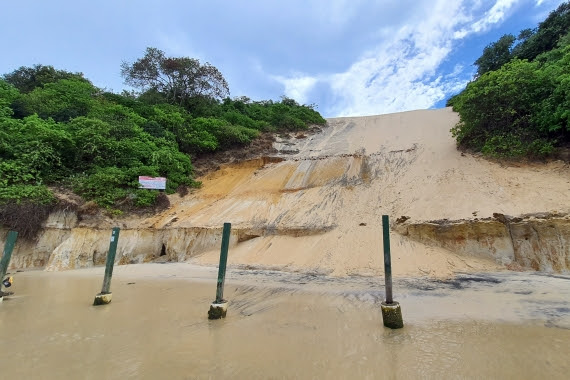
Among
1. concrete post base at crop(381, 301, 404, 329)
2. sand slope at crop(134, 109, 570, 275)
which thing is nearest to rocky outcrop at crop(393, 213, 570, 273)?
sand slope at crop(134, 109, 570, 275)

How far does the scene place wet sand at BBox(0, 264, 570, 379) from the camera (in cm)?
379

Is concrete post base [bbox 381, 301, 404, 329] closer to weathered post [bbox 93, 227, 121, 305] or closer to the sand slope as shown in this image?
the sand slope

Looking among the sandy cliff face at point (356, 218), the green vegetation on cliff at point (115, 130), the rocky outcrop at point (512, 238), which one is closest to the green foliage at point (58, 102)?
the green vegetation on cliff at point (115, 130)

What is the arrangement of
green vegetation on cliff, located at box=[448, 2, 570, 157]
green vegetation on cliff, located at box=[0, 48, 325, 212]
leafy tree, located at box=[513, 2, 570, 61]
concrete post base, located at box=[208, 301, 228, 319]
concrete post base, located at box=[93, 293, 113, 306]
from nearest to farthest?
1. concrete post base, located at box=[208, 301, 228, 319]
2. concrete post base, located at box=[93, 293, 113, 306]
3. green vegetation on cliff, located at box=[448, 2, 570, 157]
4. green vegetation on cliff, located at box=[0, 48, 325, 212]
5. leafy tree, located at box=[513, 2, 570, 61]

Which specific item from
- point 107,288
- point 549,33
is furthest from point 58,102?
point 549,33

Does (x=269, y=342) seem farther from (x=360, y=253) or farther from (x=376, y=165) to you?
(x=376, y=165)

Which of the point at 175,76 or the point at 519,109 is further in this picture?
the point at 175,76

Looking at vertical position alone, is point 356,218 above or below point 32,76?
below

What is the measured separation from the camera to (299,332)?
5195mm

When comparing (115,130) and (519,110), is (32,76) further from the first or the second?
(519,110)

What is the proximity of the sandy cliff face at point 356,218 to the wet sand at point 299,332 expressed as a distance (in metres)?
1.50

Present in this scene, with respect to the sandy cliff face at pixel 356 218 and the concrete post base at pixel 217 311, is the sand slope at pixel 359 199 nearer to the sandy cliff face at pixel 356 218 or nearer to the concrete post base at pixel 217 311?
the sandy cliff face at pixel 356 218

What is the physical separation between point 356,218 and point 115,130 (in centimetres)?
1473

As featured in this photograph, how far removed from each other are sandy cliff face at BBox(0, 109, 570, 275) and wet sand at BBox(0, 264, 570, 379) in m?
1.50
